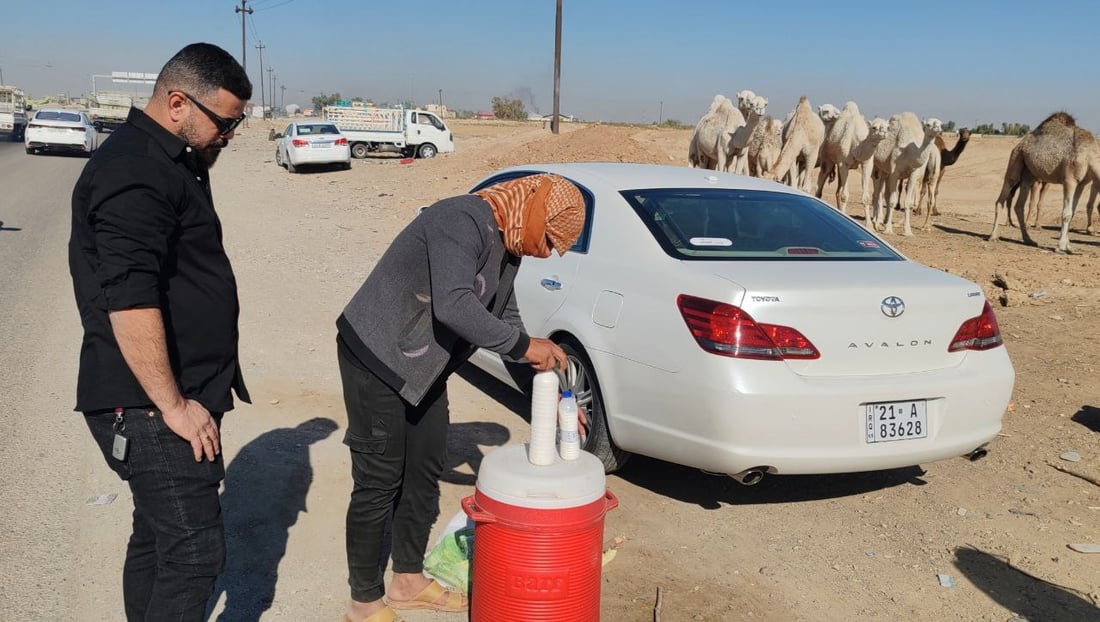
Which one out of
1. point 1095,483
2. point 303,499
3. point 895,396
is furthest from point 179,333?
point 1095,483

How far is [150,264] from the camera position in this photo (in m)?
2.28

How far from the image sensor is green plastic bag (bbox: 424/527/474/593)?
371cm

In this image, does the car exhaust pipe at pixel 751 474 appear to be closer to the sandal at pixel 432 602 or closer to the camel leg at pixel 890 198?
the sandal at pixel 432 602

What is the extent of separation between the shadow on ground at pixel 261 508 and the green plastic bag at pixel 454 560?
2.16 ft

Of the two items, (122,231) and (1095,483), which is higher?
(122,231)

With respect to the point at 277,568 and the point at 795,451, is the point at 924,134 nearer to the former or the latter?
the point at 795,451

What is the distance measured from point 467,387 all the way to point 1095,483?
404cm

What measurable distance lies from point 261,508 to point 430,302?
1941mm

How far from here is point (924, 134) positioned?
16719 millimetres

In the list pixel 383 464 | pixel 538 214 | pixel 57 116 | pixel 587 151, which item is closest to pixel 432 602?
pixel 383 464

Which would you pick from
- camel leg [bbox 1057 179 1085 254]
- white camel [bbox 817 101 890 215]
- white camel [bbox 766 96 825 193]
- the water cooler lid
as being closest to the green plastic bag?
the water cooler lid

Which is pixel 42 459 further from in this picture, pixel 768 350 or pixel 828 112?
pixel 828 112

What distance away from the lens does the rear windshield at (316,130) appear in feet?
92.2

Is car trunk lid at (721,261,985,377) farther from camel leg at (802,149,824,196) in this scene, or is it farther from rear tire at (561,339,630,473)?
camel leg at (802,149,824,196)
